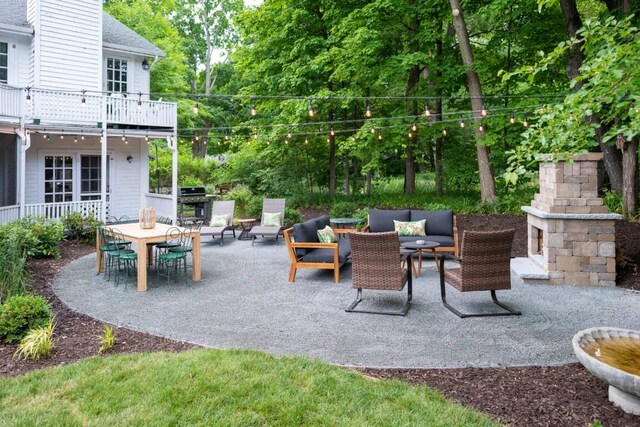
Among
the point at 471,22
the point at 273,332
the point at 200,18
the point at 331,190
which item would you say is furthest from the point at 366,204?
the point at 200,18

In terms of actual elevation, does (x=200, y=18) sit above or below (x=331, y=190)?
above

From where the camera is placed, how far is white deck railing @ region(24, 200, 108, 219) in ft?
35.4

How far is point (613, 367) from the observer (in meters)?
3.14

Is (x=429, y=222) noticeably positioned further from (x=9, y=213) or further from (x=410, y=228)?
(x=9, y=213)

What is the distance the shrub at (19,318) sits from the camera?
441 cm

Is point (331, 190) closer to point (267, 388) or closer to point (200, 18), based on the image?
point (267, 388)

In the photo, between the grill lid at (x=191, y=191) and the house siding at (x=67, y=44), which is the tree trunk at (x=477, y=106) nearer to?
the grill lid at (x=191, y=191)

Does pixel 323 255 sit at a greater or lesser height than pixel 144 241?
lesser

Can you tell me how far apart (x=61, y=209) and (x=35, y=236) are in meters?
3.19

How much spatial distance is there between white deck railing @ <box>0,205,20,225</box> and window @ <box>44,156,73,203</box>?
99.6 inches

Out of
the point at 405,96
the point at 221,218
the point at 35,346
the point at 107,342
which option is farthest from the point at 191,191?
the point at 35,346

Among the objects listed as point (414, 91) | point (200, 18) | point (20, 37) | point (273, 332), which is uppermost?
point (200, 18)

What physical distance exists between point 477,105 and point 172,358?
36.7 ft

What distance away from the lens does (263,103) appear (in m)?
16.7
